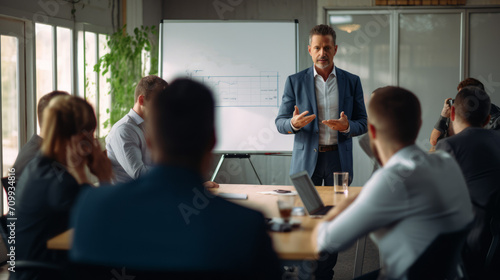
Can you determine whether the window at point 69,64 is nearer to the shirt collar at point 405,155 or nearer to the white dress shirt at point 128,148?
the white dress shirt at point 128,148

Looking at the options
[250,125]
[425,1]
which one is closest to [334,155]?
[250,125]

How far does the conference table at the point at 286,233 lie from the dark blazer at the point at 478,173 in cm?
63

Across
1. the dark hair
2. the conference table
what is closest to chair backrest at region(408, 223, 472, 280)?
the conference table

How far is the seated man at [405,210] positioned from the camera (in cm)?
159

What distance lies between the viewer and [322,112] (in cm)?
368

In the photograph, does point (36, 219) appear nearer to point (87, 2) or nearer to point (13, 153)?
point (13, 153)

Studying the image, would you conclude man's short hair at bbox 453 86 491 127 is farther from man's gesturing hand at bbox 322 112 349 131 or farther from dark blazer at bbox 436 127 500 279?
Result: man's gesturing hand at bbox 322 112 349 131

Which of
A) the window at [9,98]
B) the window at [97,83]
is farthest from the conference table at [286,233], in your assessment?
the window at [97,83]

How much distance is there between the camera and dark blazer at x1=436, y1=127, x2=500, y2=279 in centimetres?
249

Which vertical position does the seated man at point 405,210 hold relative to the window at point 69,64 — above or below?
below

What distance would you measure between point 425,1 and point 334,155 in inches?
133

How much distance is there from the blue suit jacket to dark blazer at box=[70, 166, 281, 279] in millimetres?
2384

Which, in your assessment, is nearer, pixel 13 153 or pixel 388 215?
pixel 388 215

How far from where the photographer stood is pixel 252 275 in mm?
1130
